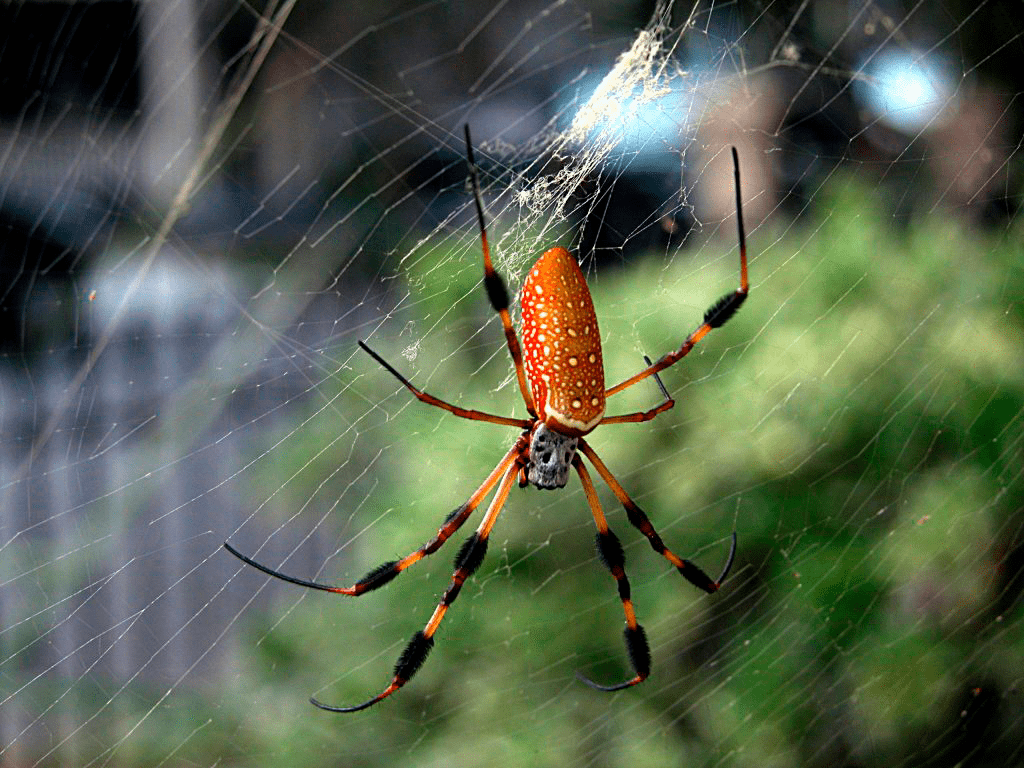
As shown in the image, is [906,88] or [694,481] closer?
[694,481]

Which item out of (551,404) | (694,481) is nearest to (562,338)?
(551,404)

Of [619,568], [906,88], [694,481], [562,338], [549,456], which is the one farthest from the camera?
[906,88]

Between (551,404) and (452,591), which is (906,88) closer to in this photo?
(551,404)

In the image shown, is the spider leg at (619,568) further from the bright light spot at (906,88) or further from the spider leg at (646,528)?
the bright light spot at (906,88)

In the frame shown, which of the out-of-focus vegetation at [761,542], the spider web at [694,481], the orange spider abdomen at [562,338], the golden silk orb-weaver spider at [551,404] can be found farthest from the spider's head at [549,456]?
the out-of-focus vegetation at [761,542]

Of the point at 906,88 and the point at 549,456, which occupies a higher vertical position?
the point at 906,88

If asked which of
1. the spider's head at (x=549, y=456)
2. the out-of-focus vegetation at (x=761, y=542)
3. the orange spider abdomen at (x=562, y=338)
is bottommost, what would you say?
the out-of-focus vegetation at (x=761, y=542)

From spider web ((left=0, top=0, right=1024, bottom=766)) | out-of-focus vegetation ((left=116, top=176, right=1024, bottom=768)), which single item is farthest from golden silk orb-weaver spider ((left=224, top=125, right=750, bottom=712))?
out-of-focus vegetation ((left=116, top=176, right=1024, bottom=768))

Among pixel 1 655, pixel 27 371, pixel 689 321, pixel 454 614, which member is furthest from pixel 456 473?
pixel 27 371
